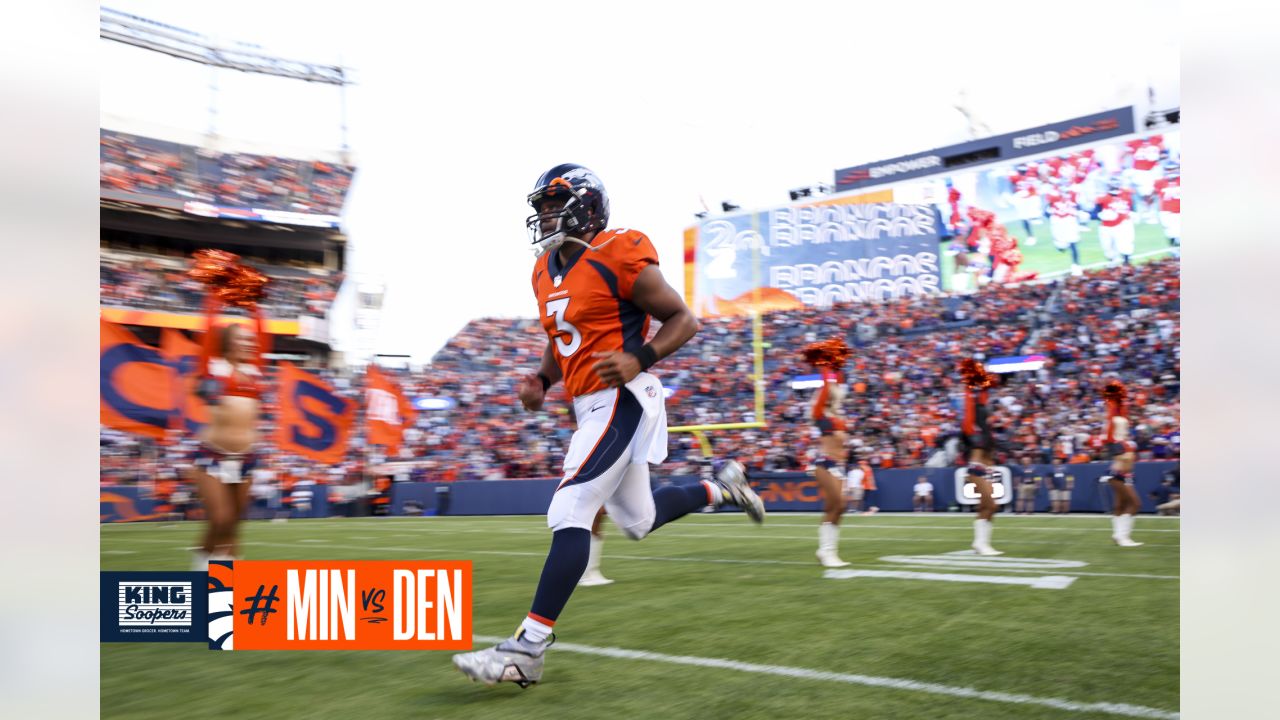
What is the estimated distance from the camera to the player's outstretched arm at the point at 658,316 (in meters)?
3.21

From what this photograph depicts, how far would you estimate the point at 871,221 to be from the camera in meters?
34.6

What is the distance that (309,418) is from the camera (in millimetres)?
12992

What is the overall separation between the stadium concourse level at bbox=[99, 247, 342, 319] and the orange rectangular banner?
23863mm

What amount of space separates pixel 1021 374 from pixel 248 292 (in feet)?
67.1

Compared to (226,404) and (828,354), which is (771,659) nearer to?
(226,404)

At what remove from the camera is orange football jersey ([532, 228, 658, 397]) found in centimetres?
329

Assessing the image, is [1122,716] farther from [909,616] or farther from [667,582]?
[667,582]

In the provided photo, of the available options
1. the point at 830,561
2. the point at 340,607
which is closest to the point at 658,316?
the point at 340,607

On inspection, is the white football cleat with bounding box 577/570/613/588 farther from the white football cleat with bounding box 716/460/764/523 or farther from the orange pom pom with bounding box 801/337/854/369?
the orange pom pom with bounding box 801/337/854/369

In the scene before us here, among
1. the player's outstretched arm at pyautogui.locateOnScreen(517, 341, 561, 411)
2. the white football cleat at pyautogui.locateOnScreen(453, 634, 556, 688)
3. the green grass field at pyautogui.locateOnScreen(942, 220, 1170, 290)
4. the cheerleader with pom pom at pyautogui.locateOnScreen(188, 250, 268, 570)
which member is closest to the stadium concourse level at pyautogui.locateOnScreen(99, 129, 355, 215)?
the green grass field at pyautogui.locateOnScreen(942, 220, 1170, 290)

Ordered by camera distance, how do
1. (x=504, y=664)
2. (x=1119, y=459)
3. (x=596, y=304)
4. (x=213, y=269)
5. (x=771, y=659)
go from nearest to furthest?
(x=504, y=664), (x=596, y=304), (x=771, y=659), (x=213, y=269), (x=1119, y=459)

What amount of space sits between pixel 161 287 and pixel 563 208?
2856 cm

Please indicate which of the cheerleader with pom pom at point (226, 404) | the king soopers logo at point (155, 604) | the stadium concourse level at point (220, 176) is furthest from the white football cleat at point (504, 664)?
the stadium concourse level at point (220, 176)
